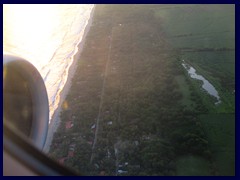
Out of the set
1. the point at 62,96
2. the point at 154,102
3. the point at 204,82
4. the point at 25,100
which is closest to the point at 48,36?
the point at 62,96

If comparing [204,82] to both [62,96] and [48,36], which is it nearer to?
[62,96]

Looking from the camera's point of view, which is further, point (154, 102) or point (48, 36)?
point (48, 36)

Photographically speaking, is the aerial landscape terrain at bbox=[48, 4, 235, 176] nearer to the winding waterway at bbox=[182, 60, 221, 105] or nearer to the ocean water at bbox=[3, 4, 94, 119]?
the winding waterway at bbox=[182, 60, 221, 105]

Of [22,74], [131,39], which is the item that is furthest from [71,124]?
[131,39]

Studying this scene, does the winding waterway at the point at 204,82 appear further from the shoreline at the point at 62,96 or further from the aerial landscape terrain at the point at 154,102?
the shoreline at the point at 62,96

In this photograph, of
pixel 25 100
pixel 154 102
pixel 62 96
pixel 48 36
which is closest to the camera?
pixel 25 100

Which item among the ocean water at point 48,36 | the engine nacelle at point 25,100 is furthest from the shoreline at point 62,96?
the engine nacelle at point 25,100

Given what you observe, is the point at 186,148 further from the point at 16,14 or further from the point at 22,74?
the point at 16,14
